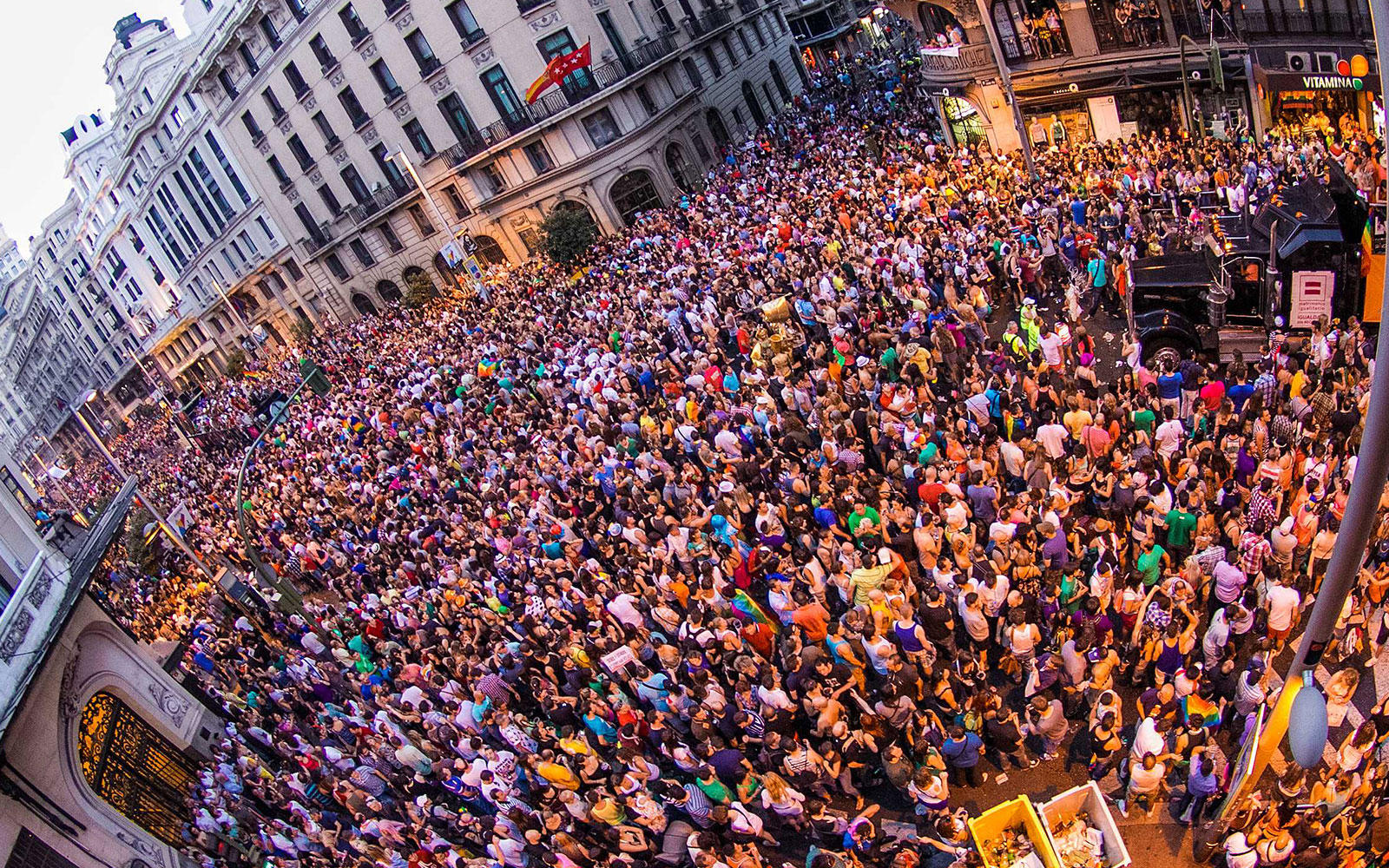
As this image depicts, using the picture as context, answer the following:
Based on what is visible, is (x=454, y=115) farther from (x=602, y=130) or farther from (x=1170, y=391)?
(x=1170, y=391)

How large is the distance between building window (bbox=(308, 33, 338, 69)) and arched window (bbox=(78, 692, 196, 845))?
36.4 metres

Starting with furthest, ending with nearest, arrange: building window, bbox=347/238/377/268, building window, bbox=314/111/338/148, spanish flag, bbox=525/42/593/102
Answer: building window, bbox=347/238/377/268 → building window, bbox=314/111/338/148 → spanish flag, bbox=525/42/593/102

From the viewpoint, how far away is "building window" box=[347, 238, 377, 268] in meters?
48.3

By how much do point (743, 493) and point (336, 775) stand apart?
23.4 feet

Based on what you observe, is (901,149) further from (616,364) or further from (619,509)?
(619,509)

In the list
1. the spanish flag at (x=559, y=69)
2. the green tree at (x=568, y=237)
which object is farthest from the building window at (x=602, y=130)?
the green tree at (x=568, y=237)

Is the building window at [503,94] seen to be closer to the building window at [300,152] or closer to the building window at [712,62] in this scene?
the building window at [712,62]

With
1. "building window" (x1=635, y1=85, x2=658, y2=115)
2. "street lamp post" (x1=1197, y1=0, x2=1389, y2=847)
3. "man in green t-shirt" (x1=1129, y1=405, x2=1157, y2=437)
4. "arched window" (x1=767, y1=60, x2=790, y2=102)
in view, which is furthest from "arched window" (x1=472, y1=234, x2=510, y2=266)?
"street lamp post" (x1=1197, y1=0, x2=1389, y2=847)

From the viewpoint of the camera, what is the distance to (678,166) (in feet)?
136

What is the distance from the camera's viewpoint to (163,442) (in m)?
48.4

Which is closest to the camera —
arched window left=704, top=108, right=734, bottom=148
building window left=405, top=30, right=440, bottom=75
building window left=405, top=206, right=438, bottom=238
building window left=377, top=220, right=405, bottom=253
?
building window left=405, top=30, right=440, bottom=75

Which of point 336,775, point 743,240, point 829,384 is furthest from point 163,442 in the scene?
point 829,384

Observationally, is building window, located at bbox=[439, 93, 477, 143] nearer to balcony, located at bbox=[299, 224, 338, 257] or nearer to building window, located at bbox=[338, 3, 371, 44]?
building window, located at bbox=[338, 3, 371, 44]

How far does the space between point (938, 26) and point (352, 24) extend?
27.7 meters
